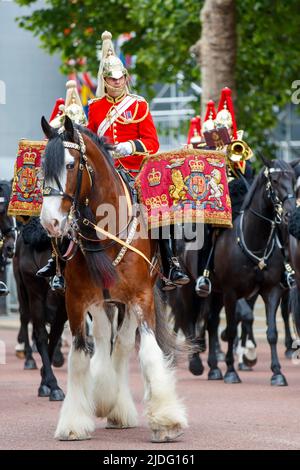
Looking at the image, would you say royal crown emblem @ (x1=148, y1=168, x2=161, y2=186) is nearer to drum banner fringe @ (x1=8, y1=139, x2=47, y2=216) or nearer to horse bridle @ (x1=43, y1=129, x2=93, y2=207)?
horse bridle @ (x1=43, y1=129, x2=93, y2=207)

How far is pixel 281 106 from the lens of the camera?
29656 mm

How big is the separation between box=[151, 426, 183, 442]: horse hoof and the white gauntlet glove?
2169 millimetres

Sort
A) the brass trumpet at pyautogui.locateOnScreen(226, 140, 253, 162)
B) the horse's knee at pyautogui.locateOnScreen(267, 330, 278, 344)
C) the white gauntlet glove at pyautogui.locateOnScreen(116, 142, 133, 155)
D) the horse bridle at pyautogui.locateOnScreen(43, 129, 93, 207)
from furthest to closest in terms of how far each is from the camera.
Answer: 1. the brass trumpet at pyautogui.locateOnScreen(226, 140, 253, 162)
2. the horse's knee at pyautogui.locateOnScreen(267, 330, 278, 344)
3. the white gauntlet glove at pyautogui.locateOnScreen(116, 142, 133, 155)
4. the horse bridle at pyautogui.locateOnScreen(43, 129, 93, 207)

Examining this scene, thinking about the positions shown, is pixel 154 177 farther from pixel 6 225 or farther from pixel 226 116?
pixel 226 116

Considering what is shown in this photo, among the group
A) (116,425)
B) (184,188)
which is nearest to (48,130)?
(184,188)

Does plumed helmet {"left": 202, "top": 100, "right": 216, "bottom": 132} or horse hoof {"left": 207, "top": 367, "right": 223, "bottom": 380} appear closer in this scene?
horse hoof {"left": 207, "top": 367, "right": 223, "bottom": 380}

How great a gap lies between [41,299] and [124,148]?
355cm

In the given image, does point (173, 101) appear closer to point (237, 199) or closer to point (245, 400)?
point (237, 199)

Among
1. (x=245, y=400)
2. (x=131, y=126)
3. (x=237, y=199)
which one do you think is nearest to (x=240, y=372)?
(x=237, y=199)

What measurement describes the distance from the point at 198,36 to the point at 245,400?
16278 millimetres

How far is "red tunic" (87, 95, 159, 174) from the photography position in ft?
33.7

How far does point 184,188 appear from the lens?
1049cm

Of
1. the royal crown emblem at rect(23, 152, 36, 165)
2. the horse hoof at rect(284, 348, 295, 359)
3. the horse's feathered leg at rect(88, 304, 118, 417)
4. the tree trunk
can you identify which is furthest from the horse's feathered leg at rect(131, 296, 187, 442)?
the tree trunk
